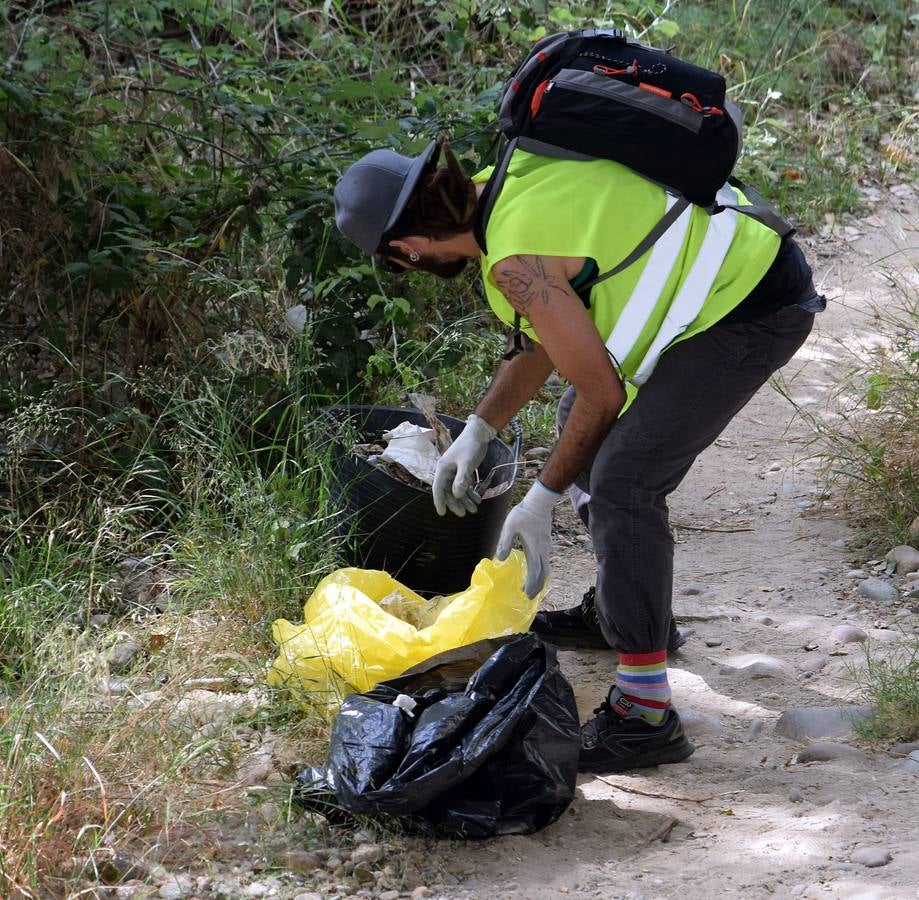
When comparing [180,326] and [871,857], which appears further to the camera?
[180,326]

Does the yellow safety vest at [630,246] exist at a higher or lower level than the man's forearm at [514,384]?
higher

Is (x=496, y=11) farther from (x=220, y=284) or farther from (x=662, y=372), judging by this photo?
(x=662, y=372)

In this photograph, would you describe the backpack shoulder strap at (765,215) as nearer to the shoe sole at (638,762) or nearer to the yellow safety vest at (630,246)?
the yellow safety vest at (630,246)

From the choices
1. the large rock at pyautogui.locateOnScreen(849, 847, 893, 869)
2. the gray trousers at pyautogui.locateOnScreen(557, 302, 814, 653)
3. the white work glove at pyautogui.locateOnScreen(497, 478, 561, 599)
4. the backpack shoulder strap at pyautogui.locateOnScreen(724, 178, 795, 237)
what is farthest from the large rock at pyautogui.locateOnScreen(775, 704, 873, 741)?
the backpack shoulder strap at pyautogui.locateOnScreen(724, 178, 795, 237)

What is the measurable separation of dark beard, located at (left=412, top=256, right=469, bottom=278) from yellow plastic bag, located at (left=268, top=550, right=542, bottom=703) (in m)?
0.71

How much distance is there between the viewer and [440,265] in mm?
2607

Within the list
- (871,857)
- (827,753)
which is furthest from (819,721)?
(871,857)

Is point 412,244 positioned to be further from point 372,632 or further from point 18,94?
point 18,94

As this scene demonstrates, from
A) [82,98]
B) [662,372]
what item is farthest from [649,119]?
[82,98]

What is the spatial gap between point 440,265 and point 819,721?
56.3 inches

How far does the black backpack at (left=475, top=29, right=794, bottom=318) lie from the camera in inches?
94.7

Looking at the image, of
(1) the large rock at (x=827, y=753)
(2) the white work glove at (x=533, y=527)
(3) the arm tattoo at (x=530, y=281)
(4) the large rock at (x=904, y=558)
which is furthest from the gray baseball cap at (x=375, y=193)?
(4) the large rock at (x=904, y=558)

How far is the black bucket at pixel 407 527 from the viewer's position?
130 inches

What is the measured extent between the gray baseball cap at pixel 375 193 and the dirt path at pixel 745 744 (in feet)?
4.30
